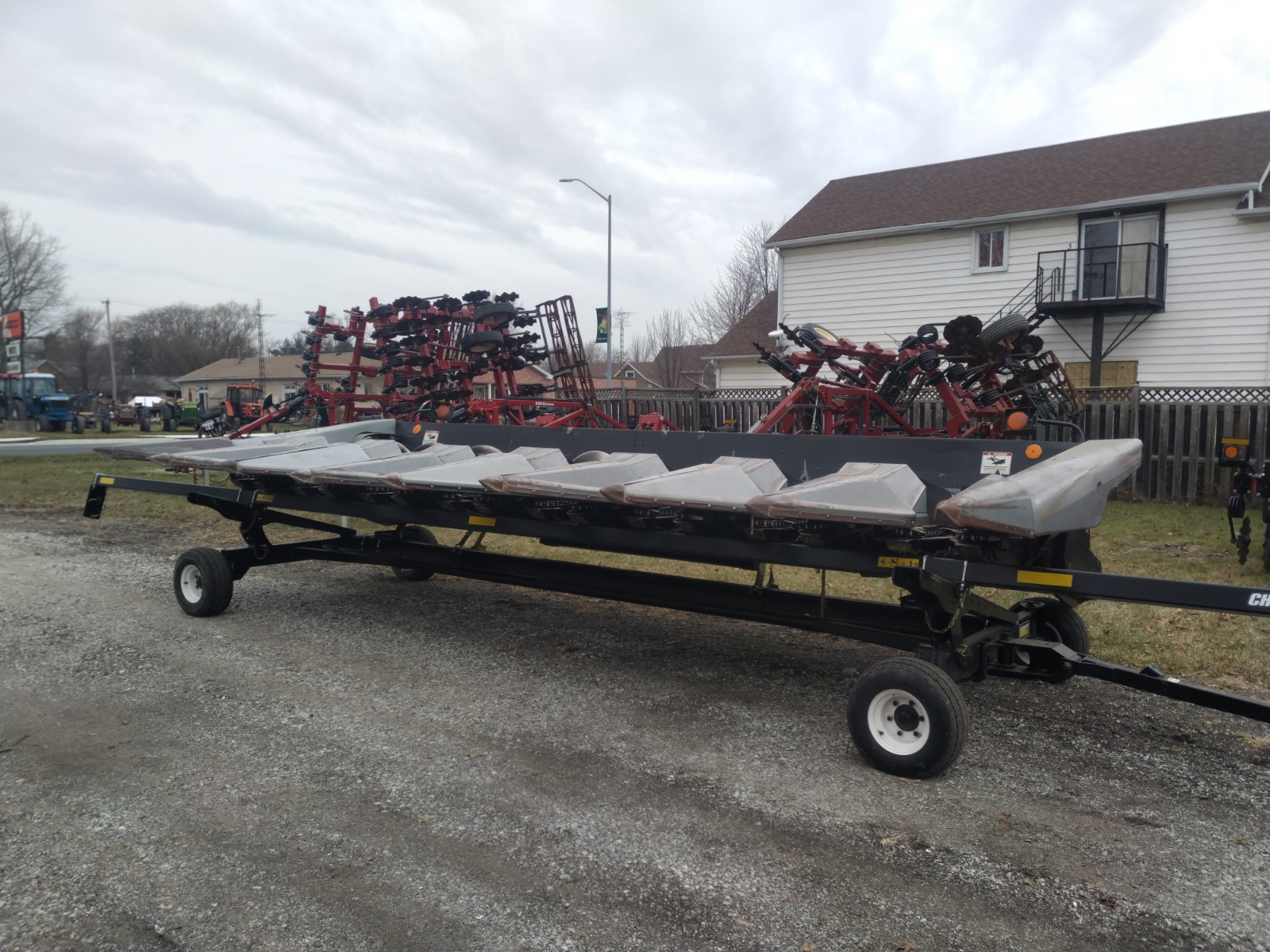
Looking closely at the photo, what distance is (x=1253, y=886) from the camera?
307 cm

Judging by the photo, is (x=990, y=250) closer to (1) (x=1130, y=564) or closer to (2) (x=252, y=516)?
(1) (x=1130, y=564)

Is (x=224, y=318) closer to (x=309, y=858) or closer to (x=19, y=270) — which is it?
(x=19, y=270)

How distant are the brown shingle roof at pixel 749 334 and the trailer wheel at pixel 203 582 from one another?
19.1 m

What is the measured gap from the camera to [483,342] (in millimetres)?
12844

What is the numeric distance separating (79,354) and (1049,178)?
271 ft

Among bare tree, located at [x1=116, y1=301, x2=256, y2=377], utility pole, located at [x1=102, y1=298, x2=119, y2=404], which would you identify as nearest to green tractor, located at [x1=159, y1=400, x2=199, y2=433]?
utility pole, located at [x1=102, y1=298, x2=119, y2=404]

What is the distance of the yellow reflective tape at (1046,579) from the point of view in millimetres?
3684

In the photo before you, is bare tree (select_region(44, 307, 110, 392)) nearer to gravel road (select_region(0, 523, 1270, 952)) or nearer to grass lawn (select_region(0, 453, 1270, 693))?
grass lawn (select_region(0, 453, 1270, 693))

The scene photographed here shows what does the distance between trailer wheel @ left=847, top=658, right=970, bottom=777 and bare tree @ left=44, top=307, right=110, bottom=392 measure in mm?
83524

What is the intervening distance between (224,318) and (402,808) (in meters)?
102

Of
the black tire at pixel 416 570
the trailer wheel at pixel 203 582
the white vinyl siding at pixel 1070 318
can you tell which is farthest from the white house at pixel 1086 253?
the trailer wheel at pixel 203 582

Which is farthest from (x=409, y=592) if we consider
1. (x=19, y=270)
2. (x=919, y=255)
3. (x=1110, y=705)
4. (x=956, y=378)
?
(x=19, y=270)

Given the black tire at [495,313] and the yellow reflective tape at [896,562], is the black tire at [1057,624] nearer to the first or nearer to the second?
the yellow reflective tape at [896,562]

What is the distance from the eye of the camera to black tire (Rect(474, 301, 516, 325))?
13.0 m
